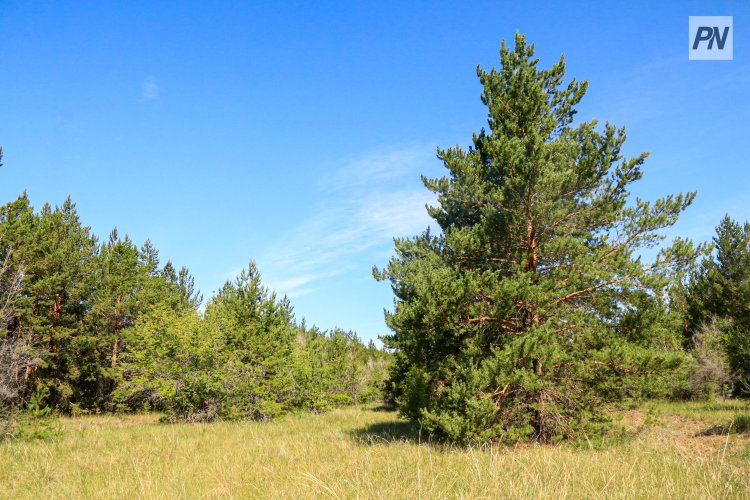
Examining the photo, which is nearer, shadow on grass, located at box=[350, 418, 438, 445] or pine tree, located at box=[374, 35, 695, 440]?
pine tree, located at box=[374, 35, 695, 440]

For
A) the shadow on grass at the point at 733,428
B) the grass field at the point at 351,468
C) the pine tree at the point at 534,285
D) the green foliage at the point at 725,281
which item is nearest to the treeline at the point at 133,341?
the grass field at the point at 351,468

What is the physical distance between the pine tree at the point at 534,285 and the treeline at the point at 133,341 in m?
10.7

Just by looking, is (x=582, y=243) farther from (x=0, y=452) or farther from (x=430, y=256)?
(x=0, y=452)

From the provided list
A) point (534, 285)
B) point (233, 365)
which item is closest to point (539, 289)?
point (534, 285)

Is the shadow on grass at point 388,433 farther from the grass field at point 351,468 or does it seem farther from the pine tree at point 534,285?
the pine tree at point 534,285

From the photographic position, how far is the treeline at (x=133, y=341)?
61.4ft

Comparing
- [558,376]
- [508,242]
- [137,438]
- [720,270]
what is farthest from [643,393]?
[720,270]

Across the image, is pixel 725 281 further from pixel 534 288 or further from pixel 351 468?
pixel 351 468

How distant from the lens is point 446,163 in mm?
10906

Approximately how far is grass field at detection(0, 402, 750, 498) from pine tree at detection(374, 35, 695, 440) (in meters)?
0.96

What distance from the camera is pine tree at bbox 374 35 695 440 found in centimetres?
883

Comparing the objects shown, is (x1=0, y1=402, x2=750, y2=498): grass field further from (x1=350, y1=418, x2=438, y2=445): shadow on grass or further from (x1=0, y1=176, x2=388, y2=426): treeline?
(x1=0, y1=176, x2=388, y2=426): treeline

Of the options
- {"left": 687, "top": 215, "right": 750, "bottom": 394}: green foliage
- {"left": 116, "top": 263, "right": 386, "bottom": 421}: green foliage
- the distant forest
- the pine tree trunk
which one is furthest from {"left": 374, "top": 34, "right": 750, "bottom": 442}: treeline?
the pine tree trunk

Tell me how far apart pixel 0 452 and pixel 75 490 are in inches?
213
